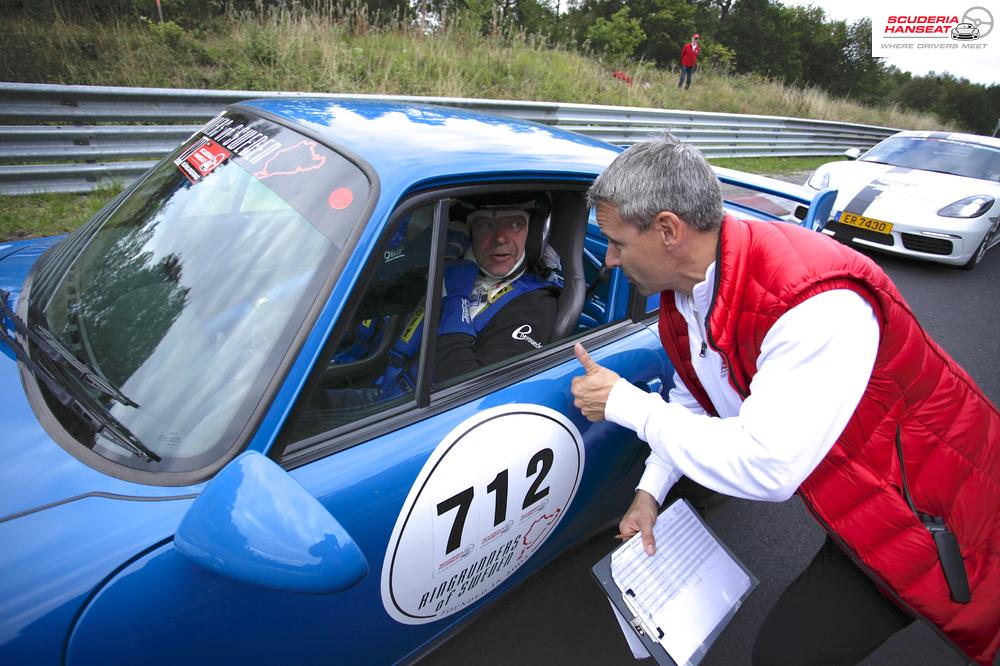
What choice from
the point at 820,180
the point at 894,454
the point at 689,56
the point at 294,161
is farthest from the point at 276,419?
the point at 689,56

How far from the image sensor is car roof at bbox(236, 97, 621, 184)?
126 cm

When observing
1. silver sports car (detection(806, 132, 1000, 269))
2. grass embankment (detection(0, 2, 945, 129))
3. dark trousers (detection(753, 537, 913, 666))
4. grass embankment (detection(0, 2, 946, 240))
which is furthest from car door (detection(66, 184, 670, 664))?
grass embankment (detection(0, 2, 945, 129))

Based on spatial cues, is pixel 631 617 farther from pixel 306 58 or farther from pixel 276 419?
pixel 306 58

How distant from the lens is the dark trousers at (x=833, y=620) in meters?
1.31

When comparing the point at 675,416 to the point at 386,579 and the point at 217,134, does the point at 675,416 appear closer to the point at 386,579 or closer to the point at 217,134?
the point at 386,579

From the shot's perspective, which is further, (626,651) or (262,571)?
(626,651)

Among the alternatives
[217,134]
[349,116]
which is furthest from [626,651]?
[217,134]

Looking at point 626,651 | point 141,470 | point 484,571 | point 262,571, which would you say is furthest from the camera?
point 626,651

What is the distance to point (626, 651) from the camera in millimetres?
1824

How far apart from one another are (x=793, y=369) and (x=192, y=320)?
1255 millimetres

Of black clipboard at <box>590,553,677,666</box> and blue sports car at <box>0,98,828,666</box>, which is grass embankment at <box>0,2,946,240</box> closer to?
blue sports car at <box>0,98,828,666</box>

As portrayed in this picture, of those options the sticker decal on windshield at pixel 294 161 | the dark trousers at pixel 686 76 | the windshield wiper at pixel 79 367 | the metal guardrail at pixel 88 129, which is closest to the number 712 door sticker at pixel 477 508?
the windshield wiper at pixel 79 367

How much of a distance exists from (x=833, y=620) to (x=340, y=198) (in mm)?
1571

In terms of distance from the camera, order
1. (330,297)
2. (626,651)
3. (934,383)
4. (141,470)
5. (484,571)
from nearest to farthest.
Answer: (141,470) < (330,297) < (934,383) < (484,571) < (626,651)
